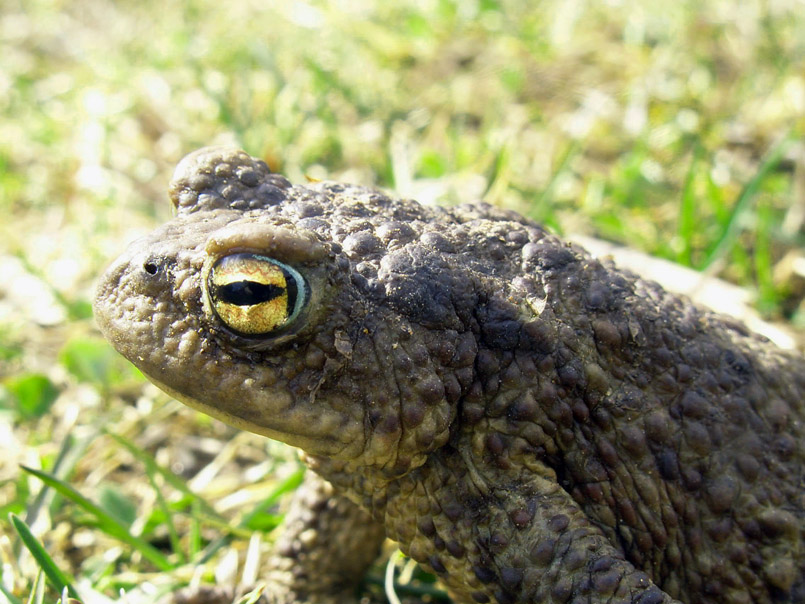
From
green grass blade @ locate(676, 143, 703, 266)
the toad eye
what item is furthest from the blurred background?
the toad eye

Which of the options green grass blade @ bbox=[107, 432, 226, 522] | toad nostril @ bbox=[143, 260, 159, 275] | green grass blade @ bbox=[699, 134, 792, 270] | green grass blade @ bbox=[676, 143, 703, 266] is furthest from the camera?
green grass blade @ bbox=[676, 143, 703, 266]

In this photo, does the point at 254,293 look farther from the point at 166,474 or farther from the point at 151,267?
the point at 166,474

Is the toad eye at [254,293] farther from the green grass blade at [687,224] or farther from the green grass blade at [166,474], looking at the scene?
the green grass blade at [687,224]

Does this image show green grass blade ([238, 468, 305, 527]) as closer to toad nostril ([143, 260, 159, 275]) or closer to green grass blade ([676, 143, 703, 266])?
toad nostril ([143, 260, 159, 275])

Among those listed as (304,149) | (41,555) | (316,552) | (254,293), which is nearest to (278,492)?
(316,552)

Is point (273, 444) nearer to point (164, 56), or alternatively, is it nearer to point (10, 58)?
point (164, 56)

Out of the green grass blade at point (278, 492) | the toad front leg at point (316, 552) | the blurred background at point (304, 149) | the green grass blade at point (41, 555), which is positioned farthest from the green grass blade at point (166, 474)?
the green grass blade at point (41, 555)

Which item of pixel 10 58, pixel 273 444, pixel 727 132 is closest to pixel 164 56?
pixel 10 58
